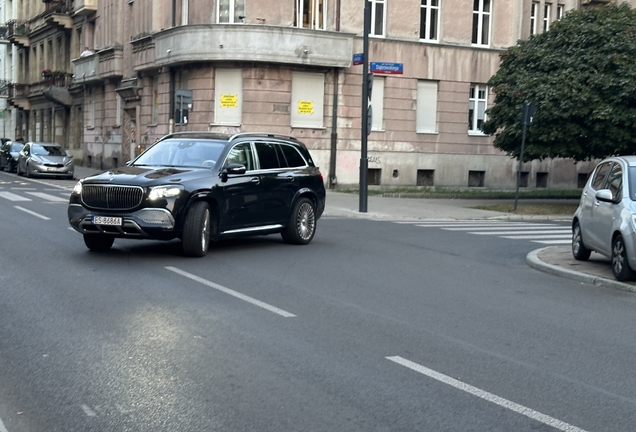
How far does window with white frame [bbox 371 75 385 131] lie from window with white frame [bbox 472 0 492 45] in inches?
197

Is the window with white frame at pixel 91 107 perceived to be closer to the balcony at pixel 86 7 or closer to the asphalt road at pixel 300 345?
the balcony at pixel 86 7

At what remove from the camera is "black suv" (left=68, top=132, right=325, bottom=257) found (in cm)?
1241

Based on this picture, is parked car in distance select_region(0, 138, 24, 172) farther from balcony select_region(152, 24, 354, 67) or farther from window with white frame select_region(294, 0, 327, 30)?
window with white frame select_region(294, 0, 327, 30)

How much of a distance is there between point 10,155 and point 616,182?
36268 mm

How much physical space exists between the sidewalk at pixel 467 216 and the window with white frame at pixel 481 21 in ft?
29.8

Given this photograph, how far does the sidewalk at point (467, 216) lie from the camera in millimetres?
12359

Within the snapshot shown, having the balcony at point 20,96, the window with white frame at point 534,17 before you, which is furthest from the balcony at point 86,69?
the window with white frame at point 534,17

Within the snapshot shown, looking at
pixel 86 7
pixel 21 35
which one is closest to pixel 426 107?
pixel 86 7

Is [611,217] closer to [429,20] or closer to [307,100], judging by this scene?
[307,100]

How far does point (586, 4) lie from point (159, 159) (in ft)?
106

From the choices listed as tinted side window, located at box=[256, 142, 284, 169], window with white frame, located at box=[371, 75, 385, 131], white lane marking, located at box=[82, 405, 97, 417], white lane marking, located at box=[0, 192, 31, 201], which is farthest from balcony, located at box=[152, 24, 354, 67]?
white lane marking, located at box=[82, 405, 97, 417]

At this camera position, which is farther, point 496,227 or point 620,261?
point 496,227

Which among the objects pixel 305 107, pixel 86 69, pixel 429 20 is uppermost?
pixel 429 20

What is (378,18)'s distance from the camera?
116 ft
